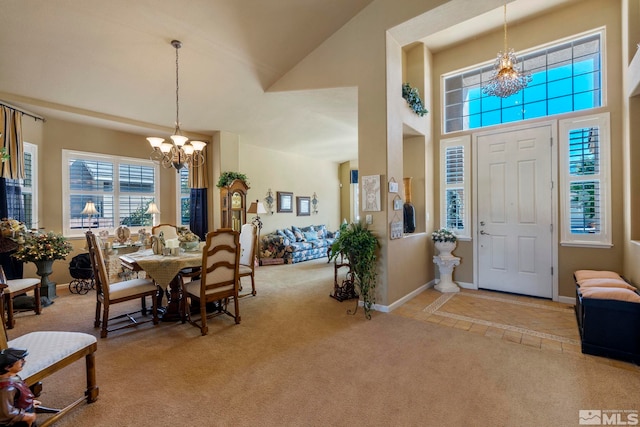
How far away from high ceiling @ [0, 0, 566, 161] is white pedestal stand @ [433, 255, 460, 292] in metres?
2.77

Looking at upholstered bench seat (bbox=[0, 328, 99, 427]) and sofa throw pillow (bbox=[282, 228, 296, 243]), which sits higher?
sofa throw pillow (bbox=[282, 228, 296, 243])

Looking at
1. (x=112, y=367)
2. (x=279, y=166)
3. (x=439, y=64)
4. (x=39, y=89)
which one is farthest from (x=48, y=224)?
(x=439, y=64)

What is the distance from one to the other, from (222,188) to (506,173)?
5.01 meters

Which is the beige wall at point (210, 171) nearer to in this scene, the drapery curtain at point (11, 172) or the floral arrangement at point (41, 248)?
the drapery curtain at point (11, 172)

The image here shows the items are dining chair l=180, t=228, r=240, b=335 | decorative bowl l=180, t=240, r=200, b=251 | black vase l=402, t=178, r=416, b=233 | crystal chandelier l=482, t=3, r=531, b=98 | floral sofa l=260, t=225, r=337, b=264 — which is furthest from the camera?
floral sofa l=260, t=225, r=337, b=264

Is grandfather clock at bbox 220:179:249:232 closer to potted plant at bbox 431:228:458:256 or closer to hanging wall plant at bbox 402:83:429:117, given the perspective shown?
hanging wall plant at bbox 402:83:429:117

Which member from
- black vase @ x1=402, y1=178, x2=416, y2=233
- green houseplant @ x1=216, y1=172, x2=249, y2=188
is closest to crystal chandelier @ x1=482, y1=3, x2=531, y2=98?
black vase @ x1=402, y1=178, x2=416, y2=233

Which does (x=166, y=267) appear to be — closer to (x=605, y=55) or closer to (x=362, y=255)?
(x=362, y=255)

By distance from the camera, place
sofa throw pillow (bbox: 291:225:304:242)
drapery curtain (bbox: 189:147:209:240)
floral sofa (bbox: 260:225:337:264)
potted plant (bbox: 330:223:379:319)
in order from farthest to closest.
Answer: sofa throw pillow (bbox: 291:225:304:242)
floral sofa (bbox: 260:225:337:264)
drapery curtain (bbox: 189:147:209:240)
potted plant (bbox: 330:223:379:319)

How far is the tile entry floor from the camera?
273cm

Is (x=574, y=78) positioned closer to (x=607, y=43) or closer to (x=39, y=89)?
(x=607, y=43)

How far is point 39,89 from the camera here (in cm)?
402

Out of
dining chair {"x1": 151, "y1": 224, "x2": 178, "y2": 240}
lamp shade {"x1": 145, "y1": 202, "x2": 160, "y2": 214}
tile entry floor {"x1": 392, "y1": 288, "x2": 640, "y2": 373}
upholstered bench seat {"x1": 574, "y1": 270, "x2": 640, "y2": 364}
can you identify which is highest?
lamp shade {"x1": 145, "y1": 202, "x2": 160, "y2": 214}

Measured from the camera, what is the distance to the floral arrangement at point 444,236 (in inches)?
176
